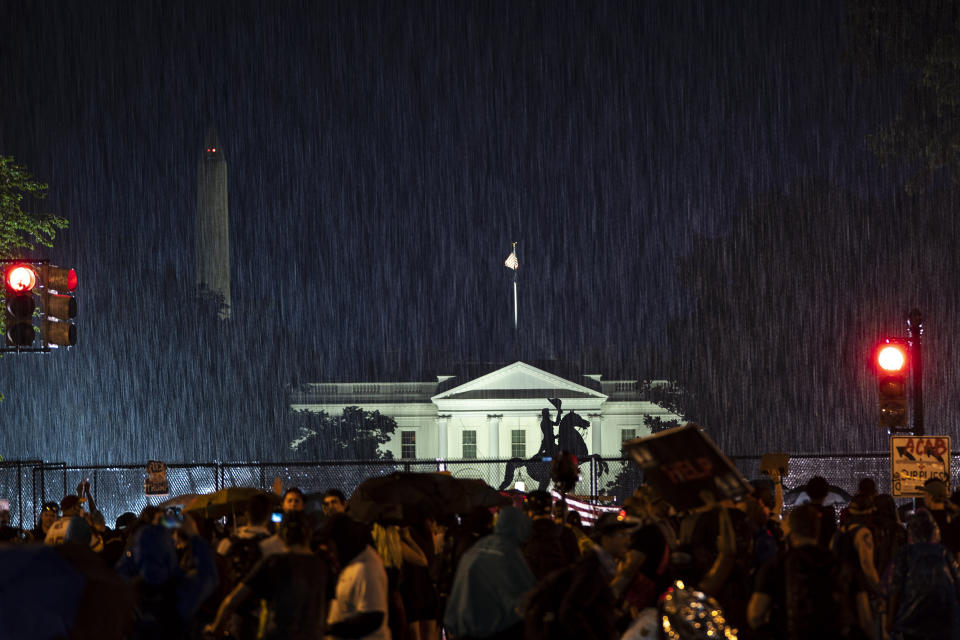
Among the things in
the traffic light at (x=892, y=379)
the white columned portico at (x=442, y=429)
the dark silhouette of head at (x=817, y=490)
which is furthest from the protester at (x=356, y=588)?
the white columned portico at (x=442, y=429)

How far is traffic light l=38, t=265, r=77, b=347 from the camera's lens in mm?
13422

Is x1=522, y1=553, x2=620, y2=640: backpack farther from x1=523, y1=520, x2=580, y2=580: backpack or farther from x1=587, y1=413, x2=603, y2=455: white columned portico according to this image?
x1=587, y1=413, x2=603, y2=455: white columned portico

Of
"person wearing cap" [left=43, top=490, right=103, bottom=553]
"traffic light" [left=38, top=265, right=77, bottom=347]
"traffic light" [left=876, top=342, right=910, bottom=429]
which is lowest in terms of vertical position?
"person wearing cap" [left=43, top=490, right=103, bottom=553]

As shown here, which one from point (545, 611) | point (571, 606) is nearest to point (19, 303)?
point (545, 611)

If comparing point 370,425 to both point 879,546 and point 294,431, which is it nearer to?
point 294,431

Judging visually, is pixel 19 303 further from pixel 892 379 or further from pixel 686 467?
pixel 892 379

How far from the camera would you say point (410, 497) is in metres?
9.91

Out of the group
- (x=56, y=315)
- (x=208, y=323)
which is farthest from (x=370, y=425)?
(x=56, y=315)

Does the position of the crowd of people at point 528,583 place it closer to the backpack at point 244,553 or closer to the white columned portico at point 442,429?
the backpack at point 244,553

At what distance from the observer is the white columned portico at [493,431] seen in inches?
3282

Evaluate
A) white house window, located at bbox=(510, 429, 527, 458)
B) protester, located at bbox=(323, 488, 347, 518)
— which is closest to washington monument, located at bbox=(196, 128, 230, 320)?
white house window, located at bbox=(510, 429, 527, 458)

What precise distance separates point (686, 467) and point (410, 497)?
3111 mm

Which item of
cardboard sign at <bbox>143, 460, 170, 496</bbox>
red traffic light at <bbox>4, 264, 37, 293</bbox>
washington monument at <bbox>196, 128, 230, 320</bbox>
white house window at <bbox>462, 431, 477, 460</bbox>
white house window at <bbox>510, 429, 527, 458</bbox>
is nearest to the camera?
red traffic light at <bbox>4, 264, 37, 293</bbox>

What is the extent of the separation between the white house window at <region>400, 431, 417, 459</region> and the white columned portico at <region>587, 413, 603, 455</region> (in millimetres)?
12363
